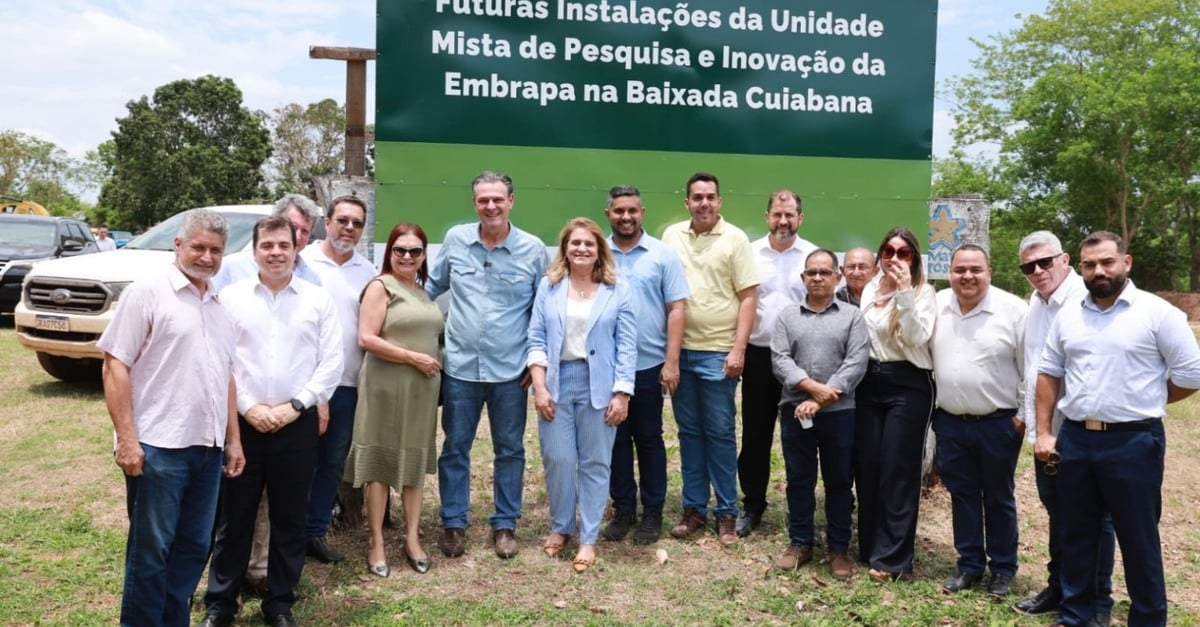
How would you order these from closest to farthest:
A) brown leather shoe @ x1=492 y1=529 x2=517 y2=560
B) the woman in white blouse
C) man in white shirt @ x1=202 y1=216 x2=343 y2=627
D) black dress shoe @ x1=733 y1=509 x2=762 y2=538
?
man in white shirt @ x1=202 y1=216 x2=343 y2=627 < the woman in white blouse < brown leather shoe @ x1=492 y1=529 x2=517 y2=560 < black dress shoe @ x1=733 y1=509 x2=762 y2=538

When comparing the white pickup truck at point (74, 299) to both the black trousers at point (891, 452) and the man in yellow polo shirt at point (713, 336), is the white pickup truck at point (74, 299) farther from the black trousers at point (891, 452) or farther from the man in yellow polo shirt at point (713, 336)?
the black trousers at point (891, 452)

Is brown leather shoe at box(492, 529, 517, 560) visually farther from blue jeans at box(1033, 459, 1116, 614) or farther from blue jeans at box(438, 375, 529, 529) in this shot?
blue jeans at box(1033, 459, 1116, 614)

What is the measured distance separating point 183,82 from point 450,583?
144ft

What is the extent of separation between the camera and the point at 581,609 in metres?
4.36

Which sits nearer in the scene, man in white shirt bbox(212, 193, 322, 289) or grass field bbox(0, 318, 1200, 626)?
man in white shirt bbox(212, 193, 322, 289)

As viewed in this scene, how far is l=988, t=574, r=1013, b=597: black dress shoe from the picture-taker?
178 inches

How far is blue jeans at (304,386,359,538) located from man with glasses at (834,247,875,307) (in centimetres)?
260

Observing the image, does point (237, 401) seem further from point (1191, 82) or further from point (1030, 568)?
point (1191, 82)

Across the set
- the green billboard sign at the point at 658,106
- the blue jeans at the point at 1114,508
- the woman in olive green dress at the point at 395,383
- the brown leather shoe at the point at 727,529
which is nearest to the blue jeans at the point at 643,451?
the brown leather shoe at the point at 727,529

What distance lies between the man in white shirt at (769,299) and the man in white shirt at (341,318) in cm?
215

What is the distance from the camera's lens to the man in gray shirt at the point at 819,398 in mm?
4625

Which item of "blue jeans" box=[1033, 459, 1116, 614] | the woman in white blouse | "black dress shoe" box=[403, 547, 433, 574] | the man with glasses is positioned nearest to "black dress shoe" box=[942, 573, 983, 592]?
the woman in white blouse

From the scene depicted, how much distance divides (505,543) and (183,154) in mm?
41145

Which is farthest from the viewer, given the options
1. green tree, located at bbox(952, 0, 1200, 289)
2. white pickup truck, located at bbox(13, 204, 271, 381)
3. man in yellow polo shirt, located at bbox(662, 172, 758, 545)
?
green tree, located at bbox(952, 0, 1200, 289)
